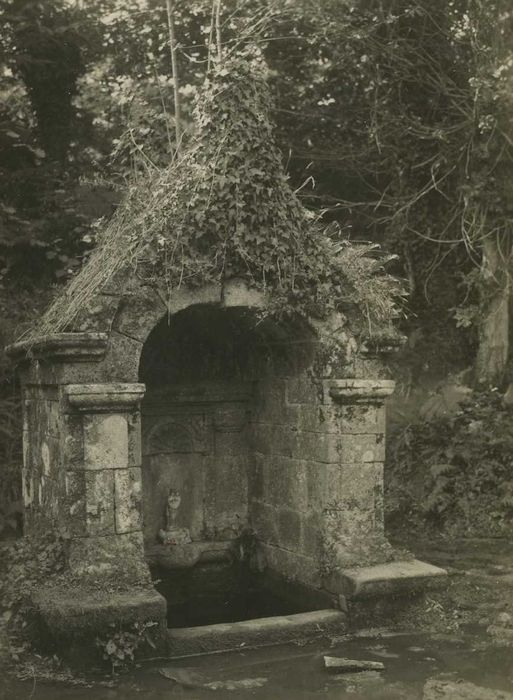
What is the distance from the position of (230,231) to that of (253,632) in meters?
2.82

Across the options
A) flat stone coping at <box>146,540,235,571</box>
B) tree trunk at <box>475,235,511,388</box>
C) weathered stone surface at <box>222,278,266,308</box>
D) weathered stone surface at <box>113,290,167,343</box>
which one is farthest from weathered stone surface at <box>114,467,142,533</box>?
tree trunk at <box>475,235,511,388</box>

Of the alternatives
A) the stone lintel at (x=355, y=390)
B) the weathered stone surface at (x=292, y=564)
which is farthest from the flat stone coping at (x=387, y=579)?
the stone lintel at (x=355, y=390)

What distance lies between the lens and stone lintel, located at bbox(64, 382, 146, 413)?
17.4ft

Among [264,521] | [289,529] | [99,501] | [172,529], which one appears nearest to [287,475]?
[289,529]

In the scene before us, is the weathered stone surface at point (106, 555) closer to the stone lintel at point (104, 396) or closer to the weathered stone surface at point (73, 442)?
the weathered stone surface at point (73, 442)

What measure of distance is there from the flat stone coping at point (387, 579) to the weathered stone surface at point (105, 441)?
72.1 inches

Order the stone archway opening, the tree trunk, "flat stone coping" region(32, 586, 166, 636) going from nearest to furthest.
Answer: "flat stone coping" region(32, 586, 166, 636), the stone archway opening, the tree trunk

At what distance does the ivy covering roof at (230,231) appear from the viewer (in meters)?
5.67

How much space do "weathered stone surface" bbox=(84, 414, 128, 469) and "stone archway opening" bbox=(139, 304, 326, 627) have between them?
5.01 ft

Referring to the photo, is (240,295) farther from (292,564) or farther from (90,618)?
(90,618)

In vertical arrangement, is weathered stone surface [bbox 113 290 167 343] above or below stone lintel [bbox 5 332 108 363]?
above

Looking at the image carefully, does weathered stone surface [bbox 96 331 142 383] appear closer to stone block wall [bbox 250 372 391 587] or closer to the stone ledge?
the stone ledge

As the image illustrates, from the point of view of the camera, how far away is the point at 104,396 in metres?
5.36

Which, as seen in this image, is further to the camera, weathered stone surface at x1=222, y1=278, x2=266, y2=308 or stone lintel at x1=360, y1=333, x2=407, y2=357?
Result: stone lintel at x1=360, y1=333, x2=407, y2=357
